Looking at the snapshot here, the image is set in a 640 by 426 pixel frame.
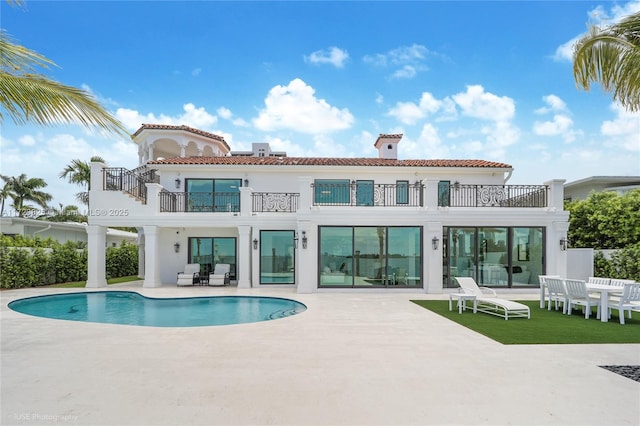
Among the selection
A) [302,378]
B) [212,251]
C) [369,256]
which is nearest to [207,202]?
[212,251]

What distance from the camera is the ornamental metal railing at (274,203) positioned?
17.1 meters

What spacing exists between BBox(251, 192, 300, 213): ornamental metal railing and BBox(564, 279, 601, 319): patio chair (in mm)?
10859

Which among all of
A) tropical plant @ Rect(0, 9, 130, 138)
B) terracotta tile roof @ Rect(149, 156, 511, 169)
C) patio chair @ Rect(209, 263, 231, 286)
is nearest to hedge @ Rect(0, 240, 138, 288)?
terracotta tile roof @ Rect(149, 156, 511, 169)

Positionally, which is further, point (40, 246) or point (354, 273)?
point (40, 246)

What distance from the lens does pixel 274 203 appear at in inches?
677

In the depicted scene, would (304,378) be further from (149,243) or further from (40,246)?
(40,246)

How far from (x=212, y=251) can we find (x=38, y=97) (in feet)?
45.4

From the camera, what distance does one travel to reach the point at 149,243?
16.3 meters

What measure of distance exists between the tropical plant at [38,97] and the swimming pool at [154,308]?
6.02 metres

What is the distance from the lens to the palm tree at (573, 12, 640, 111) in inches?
226

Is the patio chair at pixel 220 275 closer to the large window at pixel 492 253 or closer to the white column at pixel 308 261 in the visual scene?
the white column at pixel 308 261

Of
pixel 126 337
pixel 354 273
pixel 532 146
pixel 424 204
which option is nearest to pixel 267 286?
pixel 354 273

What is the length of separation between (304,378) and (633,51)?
704 centimetres

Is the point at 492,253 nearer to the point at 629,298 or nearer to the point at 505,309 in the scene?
the point at 629,298
